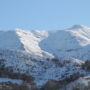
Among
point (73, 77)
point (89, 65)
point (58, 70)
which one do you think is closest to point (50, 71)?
Answer: point (58, 70)

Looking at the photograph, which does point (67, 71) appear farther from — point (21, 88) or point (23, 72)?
point (21, 88)

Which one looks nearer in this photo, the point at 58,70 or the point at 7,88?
the point at 7,88

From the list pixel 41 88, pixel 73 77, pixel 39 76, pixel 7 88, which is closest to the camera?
pixel 7 88

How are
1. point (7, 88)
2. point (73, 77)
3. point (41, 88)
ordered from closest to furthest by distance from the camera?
point (7, 88), point (41, 88), point (73, 77)

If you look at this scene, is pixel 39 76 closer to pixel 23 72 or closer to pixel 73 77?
pixel 23 72

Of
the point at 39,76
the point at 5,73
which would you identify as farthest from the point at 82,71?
the point at 5,73

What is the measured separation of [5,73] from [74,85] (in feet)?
211

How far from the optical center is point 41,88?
136 metres

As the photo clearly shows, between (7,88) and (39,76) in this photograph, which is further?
(39,76)

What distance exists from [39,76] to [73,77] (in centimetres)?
3741

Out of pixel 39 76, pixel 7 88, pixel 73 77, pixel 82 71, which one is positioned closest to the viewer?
pixel 7 88

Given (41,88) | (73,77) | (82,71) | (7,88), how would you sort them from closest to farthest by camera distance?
(7,88) < (41,88) < (73,77) < (82,71)

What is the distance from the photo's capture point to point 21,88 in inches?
5094

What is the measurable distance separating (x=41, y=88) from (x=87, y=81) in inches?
652
